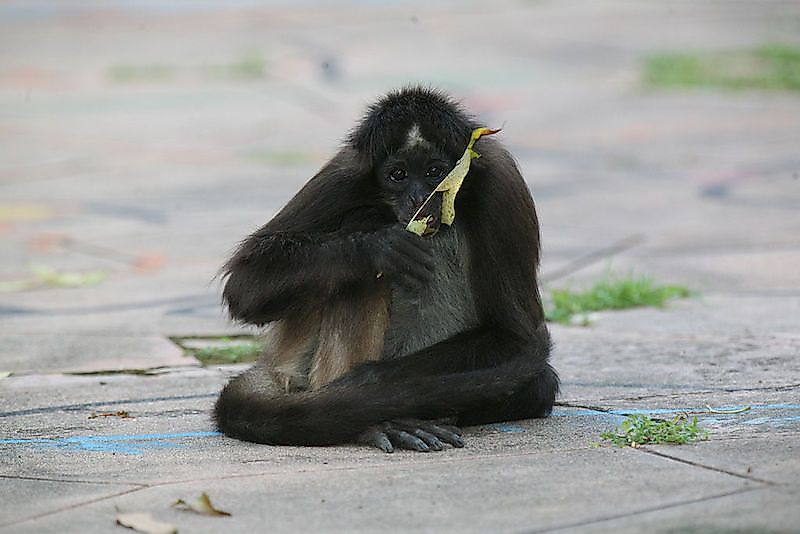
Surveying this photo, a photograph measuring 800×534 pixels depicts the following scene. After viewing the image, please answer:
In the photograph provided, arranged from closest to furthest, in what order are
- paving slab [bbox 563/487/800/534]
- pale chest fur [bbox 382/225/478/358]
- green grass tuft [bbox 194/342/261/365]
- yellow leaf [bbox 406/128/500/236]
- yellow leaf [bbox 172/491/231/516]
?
paving slab [bbox 563/487/800/534], yellow leaf [bbox 172/491/231/516], yellow leaf [bbox 406/128/500/236], pale chest fur [bbox 382/225/478/358], green grass tuft [bbox 194/342/261/365]

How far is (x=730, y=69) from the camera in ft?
63.7

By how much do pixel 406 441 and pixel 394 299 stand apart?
829 millimetres

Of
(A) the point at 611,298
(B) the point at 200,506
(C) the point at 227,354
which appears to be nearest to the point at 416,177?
(B) the point at 200,506

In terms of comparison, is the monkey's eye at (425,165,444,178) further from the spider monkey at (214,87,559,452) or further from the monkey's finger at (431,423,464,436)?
the monkey's finger at (431,423,464,436)

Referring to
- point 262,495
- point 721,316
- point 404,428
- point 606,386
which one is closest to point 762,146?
point 721,316

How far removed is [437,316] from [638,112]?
11568 millimetres

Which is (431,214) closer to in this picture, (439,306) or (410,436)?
(439,306)

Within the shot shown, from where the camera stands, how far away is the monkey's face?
18.6 ft

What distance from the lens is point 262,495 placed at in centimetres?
455

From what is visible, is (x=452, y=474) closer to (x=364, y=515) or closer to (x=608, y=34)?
(x=364, y=515)

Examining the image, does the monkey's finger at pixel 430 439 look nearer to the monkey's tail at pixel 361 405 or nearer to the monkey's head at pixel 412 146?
the monkey's tail at pixel 361 405

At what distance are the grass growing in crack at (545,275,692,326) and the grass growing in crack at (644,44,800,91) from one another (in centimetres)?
983

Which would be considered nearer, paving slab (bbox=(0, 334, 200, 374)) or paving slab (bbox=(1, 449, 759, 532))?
paving slab (bbox=(1, 449, 759, 532))

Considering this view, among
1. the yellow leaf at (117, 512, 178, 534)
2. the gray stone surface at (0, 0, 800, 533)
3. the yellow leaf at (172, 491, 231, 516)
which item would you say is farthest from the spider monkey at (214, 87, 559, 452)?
the yellow leaf at (117, 512, 178, 534)
